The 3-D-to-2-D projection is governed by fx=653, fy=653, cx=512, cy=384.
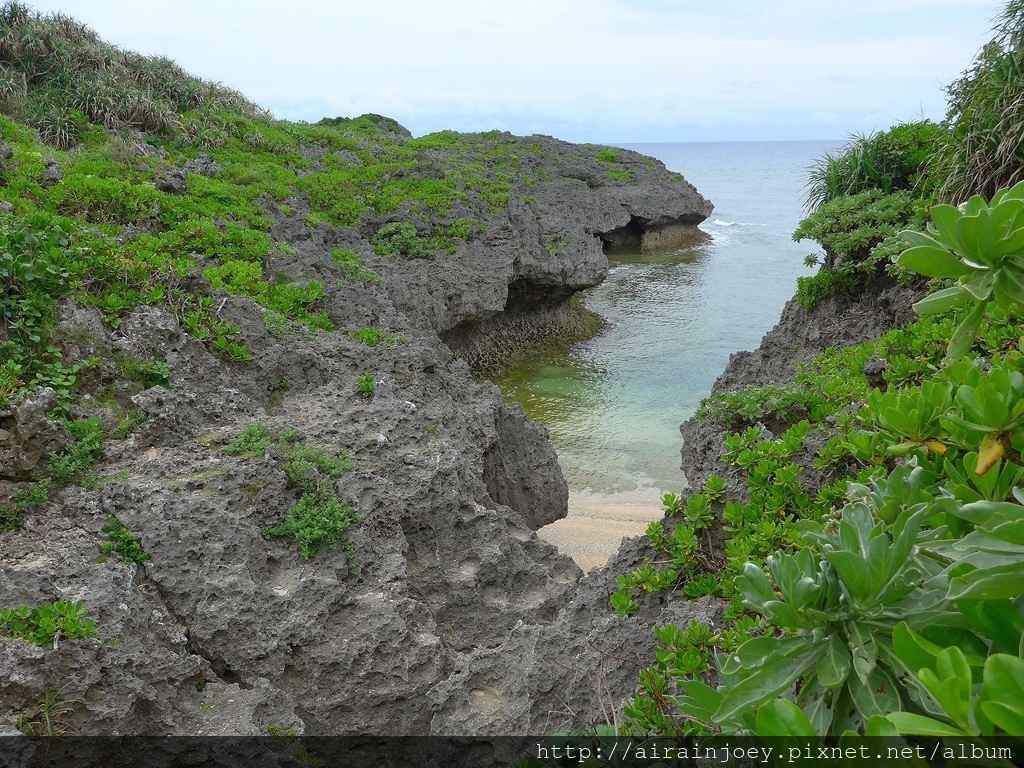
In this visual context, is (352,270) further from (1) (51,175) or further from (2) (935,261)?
(2) (935,261)

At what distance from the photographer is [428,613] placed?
16.6 ft

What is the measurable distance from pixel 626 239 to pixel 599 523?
23723 millimetres

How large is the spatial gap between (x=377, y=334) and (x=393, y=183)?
8673 mm

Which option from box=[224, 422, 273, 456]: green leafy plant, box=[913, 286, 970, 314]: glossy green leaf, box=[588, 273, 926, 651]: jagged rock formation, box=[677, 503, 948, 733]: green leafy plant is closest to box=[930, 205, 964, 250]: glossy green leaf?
box=[913, 286, 970, 314]: glossy green leaf

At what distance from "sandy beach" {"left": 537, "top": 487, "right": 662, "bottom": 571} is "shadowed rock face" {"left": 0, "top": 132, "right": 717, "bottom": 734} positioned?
1.70 m

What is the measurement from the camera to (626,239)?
31328 millimetres

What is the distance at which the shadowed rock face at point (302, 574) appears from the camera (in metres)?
3.85

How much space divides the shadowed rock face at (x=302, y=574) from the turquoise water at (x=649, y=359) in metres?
4.92

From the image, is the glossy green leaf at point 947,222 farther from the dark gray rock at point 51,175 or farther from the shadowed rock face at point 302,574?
the dark gray rock at point 51,175

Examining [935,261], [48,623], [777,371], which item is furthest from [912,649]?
[777,371]

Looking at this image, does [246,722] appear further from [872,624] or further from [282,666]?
[872,624]

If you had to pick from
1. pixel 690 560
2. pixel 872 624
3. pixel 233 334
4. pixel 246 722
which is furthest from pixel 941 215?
pixel 233 334

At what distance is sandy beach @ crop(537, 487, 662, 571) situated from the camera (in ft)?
28.9

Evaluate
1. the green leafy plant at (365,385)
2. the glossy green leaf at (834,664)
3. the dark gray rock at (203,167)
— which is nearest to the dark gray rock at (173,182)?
the dark gray rock at (203,167)
